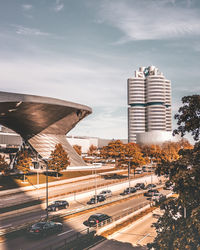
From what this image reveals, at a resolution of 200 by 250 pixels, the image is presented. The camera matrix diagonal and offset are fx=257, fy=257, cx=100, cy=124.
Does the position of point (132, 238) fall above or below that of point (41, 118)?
below

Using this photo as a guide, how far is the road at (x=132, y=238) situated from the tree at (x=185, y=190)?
1008 cm

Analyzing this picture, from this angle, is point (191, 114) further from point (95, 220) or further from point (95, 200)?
point (95, 200)

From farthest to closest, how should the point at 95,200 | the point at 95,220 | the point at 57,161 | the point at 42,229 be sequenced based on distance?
the point at 57,161
the point at 95,200
the point at 95,220
the point at 42,229

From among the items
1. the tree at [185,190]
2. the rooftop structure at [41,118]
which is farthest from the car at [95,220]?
the rooftop structure at [41,118]

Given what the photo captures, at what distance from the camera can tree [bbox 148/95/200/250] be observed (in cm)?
1319

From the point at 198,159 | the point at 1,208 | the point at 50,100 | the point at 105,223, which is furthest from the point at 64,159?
the point at 198,159

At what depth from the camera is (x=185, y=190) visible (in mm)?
13555

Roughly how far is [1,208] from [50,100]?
32.8 m

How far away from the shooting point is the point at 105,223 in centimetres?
3077

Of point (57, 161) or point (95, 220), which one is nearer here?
point (95, 220)

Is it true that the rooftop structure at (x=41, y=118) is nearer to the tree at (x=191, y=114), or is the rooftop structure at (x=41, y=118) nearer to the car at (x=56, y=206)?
the car at (x=56, y=206)

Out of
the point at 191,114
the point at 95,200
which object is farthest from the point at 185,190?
the point at 95,200

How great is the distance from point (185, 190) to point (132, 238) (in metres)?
15.8

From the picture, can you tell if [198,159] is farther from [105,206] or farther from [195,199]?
[105,206]
